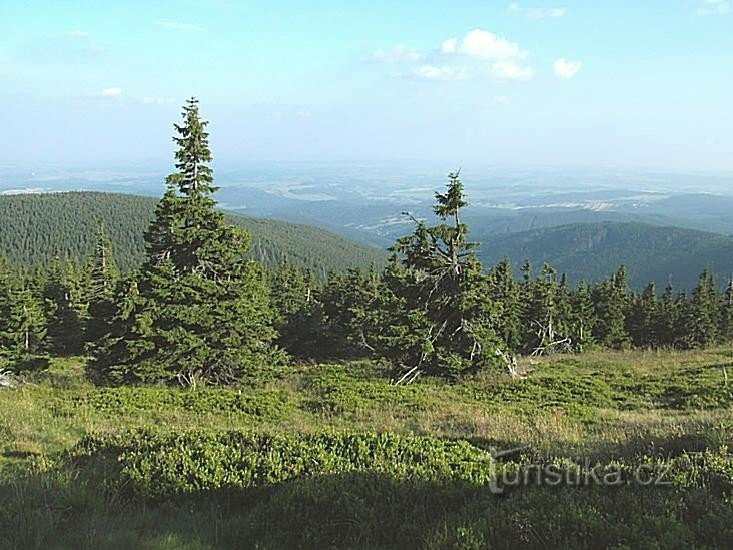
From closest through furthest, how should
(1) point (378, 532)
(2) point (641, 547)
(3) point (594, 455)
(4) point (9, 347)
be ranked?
(2) point (641, 547), (1) point (378, 532), (3) point (594, 455), (4) point (9, 347)

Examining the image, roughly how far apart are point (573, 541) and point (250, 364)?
1573 centimetres

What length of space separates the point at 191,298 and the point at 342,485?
13.9m

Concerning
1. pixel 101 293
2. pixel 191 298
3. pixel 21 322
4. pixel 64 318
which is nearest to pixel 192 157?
pixel 191 298

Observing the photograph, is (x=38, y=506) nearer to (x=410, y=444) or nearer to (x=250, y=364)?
(x=410, y=444)

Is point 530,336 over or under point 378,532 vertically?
under

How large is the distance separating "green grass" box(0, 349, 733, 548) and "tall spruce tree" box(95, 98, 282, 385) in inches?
245

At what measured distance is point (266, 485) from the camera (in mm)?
5734

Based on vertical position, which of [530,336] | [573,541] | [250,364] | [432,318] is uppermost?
[573,541]

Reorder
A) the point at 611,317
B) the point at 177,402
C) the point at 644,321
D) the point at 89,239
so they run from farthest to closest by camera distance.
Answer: the point at 89,239
the point at 644,321
the point at 611,317
the point at 177,402

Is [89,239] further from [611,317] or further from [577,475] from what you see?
[577,475]

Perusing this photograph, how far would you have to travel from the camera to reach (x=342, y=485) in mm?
5164

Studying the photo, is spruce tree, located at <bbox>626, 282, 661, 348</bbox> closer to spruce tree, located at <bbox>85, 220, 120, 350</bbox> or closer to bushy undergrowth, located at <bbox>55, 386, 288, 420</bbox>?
spruce tree, located at <bbox>85, 220, 120, 350</bbox>

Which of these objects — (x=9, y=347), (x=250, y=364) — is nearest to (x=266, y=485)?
(x=250, y=364)

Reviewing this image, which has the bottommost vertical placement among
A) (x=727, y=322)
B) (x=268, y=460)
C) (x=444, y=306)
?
(x=727, y=322)
